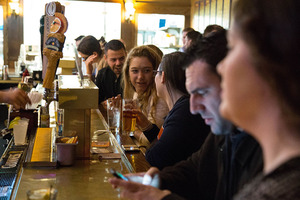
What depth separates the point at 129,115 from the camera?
2600mm

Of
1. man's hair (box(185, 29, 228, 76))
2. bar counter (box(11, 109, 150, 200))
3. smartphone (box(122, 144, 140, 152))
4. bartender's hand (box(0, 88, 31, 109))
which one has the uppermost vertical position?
man's hair (box(185, 29, 228, 76))

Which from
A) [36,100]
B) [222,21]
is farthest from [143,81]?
[222,21]

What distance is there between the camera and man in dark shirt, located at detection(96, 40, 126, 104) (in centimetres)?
444

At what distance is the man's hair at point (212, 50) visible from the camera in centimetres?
Result: 138

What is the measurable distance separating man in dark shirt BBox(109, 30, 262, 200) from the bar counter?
0.28 m

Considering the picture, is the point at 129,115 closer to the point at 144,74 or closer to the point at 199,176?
the point at 144,74

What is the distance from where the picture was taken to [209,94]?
1.32m

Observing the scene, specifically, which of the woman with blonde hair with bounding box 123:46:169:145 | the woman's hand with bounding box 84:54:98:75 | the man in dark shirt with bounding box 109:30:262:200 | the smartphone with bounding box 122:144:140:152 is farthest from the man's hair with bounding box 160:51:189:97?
the woman's hand with bounding box 84:54:98:75

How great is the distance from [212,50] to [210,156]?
41 centimetres

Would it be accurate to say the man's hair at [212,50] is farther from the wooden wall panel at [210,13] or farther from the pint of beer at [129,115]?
the wooden wall panel at [210,13]

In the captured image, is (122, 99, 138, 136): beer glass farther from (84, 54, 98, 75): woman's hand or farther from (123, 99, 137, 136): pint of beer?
(84, 54, 98, 75): woman's hand

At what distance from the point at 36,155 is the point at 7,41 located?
786cm

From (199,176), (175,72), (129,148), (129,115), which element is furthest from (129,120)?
(199,176)

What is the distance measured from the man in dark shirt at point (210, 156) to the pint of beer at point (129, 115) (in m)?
1.04
